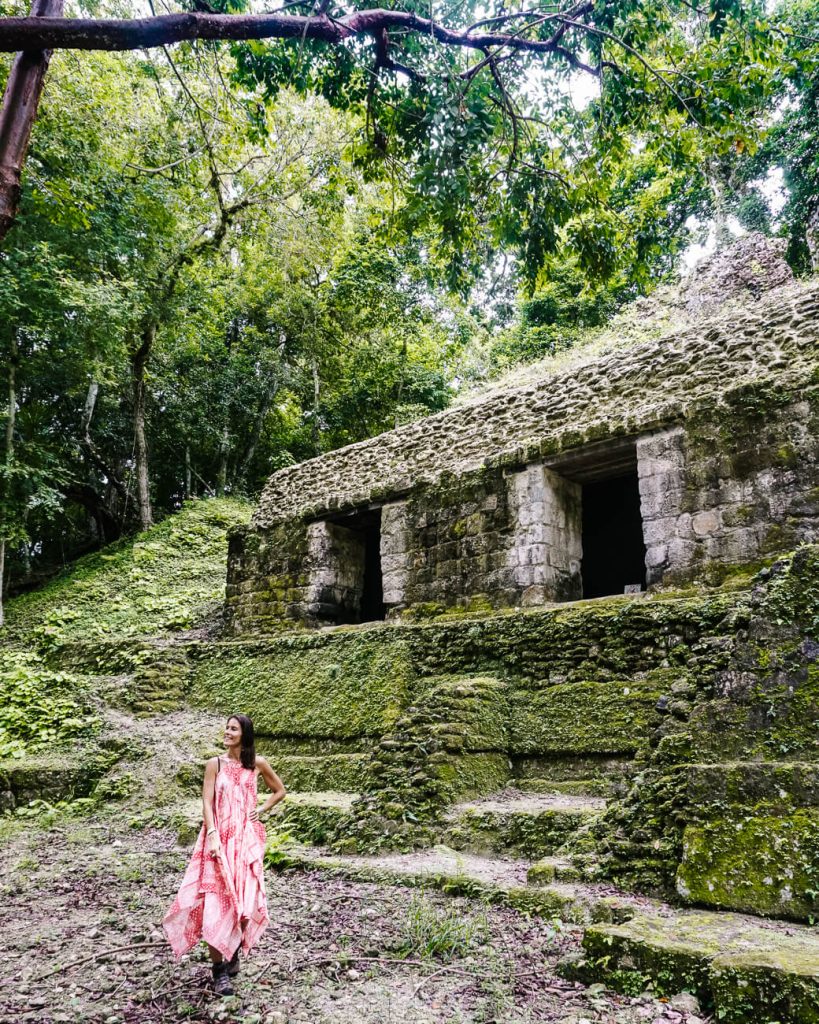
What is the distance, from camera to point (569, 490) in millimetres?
9336

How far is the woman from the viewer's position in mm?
3449

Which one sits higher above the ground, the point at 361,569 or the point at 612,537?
the point at 612,537

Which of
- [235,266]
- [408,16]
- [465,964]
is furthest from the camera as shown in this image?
[235,266]

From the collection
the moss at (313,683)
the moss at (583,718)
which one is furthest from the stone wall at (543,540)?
the moss at (583,718)

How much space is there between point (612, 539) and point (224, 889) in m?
8.90

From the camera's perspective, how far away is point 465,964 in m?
3.60

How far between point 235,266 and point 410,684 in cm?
1819

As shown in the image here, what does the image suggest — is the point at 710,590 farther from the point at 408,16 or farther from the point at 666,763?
the point at 408,16

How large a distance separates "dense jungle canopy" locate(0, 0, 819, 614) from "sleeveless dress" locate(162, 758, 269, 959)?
4041 mm

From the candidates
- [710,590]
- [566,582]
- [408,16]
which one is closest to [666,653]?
[710,590]

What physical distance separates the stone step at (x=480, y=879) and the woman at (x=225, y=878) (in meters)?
1.51

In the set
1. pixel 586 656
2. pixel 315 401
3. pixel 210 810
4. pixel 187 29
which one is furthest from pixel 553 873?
pixel 315 401

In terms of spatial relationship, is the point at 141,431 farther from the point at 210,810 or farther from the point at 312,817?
the point at 210,810

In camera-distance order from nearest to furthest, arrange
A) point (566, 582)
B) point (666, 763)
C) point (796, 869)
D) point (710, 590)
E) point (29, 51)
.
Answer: point (796, 869)
point (29, 51)
point (666, 763)
point (710, 590)
point (566, 582)
